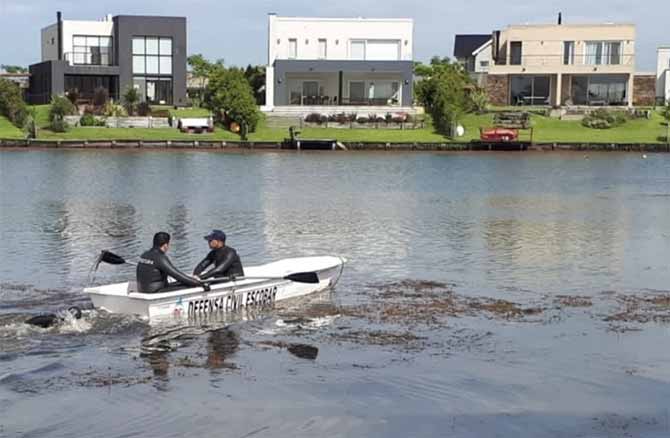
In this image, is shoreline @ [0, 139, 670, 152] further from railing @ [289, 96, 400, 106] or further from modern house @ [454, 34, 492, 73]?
modern house @ [454, 34, 492, 73]

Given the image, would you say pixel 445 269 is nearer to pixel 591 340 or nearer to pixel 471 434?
pixel 591 340

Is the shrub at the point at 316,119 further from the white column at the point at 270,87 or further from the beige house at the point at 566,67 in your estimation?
the beige house at the point at 566,67

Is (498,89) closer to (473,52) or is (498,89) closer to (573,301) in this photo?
(473,52)

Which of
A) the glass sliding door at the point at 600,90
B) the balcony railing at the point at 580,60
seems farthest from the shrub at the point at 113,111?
the glass sliding door at the point at 600,90

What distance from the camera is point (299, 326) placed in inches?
783

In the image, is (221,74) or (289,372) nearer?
(289,372)

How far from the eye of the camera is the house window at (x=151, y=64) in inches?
3937

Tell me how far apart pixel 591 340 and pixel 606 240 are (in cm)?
1531

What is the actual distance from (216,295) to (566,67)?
88.4m

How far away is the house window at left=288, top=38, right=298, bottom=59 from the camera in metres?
101

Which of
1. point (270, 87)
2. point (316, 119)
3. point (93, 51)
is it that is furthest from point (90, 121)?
point (316, 119)

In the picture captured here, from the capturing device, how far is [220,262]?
2077 cm

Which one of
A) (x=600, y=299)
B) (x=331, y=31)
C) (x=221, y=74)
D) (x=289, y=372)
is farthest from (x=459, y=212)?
(x=331, y=31)

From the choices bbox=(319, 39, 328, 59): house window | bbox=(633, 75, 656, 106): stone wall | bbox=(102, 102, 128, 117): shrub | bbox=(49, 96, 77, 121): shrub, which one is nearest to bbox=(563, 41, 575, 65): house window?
bbox=(633, 75, 656, 106): stone wall
